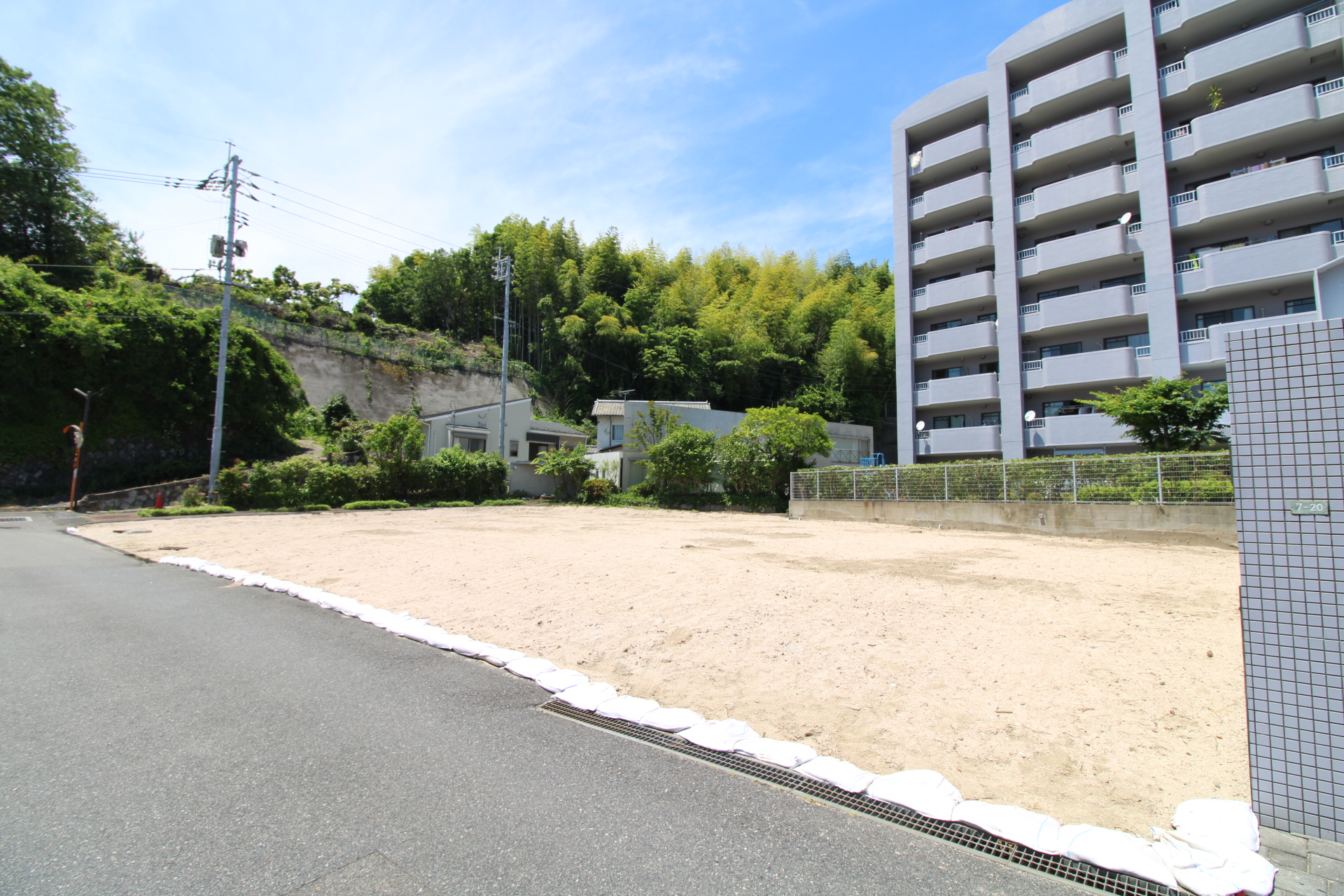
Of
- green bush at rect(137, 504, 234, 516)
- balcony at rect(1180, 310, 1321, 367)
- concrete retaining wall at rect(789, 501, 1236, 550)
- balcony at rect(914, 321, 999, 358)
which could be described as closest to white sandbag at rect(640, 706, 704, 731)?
concrete retaining wall at rect(789, 501, 1236, 550)

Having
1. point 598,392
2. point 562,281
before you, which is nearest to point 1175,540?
point 598,392

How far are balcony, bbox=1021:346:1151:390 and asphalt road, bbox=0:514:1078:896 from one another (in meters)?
21.3

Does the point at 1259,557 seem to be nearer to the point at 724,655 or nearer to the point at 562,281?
the point at 724,655

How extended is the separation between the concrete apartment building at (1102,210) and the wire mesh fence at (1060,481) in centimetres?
739

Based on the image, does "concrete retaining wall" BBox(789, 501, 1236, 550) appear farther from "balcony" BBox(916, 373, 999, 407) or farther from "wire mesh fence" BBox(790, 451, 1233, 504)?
"balcony" BBox(916, 373, 999, 407)

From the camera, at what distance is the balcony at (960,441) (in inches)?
831

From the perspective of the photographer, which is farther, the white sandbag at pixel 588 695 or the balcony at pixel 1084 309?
the balcony at pixel 1084 309

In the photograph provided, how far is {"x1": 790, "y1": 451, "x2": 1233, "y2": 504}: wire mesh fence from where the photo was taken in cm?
1038

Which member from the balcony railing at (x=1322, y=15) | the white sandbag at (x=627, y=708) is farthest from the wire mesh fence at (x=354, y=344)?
the balcony railing at (x=1322, y=15)

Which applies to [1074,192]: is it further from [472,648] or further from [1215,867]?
[472,648]

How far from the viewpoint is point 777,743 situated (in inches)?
110

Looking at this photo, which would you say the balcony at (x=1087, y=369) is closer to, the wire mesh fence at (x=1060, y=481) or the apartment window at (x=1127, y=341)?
the apartment window at (x=1127, y=341)

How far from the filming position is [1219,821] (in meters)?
2.02

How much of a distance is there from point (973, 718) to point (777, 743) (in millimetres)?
1101
